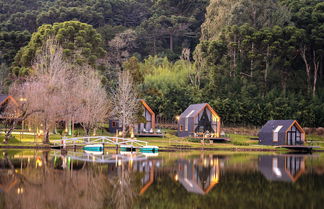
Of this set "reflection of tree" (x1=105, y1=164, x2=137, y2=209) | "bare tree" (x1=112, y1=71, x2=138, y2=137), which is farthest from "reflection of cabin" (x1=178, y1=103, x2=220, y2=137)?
"reflection of tree" (x1=105, y1=164, x2=137, y2=209)

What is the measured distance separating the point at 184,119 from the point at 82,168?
140 feet

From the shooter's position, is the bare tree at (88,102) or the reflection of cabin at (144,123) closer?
the bare tree at (88,102)

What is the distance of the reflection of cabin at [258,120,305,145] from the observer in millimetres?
73250

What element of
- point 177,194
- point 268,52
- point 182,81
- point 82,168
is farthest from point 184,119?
point 177,194

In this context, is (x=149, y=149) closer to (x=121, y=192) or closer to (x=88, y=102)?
(x=88, y=102)

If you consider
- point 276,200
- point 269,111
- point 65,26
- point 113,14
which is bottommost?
point 276,200

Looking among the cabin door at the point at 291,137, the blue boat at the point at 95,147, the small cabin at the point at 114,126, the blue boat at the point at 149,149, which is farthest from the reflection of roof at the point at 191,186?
the small cabin at the point at 114,126

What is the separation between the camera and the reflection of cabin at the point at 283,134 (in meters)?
73.2

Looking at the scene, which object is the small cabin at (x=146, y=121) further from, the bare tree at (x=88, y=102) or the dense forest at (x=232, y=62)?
the bare tree at (x=88, y=102)

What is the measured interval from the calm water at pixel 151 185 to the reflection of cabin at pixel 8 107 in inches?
897

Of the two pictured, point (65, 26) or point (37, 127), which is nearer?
point (37, 127)

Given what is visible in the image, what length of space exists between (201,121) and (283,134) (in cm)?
1143

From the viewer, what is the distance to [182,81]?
9100cm

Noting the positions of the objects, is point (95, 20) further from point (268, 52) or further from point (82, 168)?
point (82, 168)
